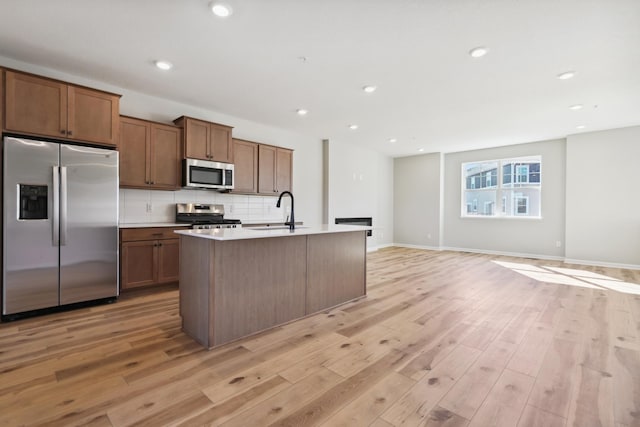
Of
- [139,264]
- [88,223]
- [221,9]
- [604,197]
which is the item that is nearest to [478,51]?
[221,9]

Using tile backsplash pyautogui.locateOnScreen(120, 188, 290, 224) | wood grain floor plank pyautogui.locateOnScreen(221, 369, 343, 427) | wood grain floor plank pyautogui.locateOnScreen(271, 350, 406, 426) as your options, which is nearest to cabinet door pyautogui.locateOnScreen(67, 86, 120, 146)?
tile backsplash pyautogui.locateOnScreen(120, 188, 290, 224)

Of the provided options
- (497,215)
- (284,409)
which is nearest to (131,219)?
(284,409)

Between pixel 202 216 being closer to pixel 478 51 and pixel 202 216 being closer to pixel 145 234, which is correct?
pixel 145 234

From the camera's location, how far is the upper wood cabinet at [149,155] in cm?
379

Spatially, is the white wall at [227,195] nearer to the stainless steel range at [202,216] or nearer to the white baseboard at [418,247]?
the stainless steel range at [202,216]

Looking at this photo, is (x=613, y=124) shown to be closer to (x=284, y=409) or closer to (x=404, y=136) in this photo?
(x=404, y=136)

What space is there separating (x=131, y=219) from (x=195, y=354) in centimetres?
270

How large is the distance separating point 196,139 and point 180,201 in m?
0.97

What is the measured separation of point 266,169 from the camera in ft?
17.4

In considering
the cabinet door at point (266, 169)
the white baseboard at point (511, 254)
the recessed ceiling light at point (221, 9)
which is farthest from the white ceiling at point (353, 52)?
the white baseboard at point (511, 254)

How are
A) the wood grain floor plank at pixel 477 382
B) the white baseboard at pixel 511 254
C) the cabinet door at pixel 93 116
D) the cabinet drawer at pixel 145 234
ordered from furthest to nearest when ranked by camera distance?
the white baseboard at pixel 511 254, the cabinet drawer at pixel 145 234, the cabinet door at pixel 93 116, the wood grain floor plank at pixel 477 382

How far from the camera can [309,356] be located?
2.19 metres

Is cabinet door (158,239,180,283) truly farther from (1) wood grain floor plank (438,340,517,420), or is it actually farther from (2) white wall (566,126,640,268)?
(2) white wall (566,126,640,268)

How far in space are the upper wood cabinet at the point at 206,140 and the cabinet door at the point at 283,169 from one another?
3.31 feet
